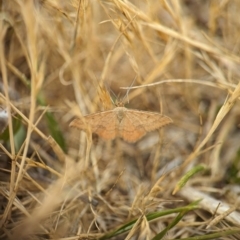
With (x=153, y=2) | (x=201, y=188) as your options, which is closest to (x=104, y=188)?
(x=201, y=188)

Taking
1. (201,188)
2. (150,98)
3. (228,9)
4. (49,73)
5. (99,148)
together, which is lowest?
(201,188)

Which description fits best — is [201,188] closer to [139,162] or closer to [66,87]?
[139,162]

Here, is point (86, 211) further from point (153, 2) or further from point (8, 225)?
point (153, 2)

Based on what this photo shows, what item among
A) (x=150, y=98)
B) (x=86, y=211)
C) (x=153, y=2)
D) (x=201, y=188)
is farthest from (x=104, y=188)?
(x=153, y=2)

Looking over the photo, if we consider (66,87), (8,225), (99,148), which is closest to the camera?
(8,225)

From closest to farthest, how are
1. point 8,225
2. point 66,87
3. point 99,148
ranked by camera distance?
point 8,225 < point 99,148 < point 66,87

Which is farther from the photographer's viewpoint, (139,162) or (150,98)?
(150,98)

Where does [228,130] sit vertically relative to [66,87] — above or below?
below

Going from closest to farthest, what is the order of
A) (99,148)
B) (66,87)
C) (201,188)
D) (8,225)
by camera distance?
(8,225)
(201,188)
(99,148)
(66,87)

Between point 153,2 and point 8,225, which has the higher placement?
point 153,2
